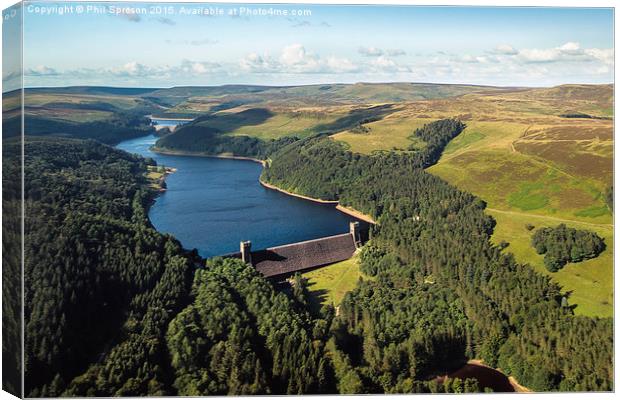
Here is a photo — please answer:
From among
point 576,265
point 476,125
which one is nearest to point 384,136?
point 476,125

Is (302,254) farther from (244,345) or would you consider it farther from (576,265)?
(576,265)

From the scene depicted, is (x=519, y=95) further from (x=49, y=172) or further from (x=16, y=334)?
(x=16, y=334)

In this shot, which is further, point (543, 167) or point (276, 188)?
point (276, 188)

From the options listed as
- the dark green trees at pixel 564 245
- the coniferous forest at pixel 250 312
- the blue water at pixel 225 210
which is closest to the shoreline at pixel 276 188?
the blue water at pixel 225 210

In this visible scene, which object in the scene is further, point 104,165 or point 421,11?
point 104,165

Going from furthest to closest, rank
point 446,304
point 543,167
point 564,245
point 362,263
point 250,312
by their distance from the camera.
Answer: point 543,167, point 362,263, point 564,245, point 446,304, point 250,312

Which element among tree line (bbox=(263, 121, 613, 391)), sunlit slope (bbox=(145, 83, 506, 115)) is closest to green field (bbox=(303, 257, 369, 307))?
tree line (bbox=(263, 121, 613, 391))

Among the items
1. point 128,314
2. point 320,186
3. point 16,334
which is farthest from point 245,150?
point 16,334
